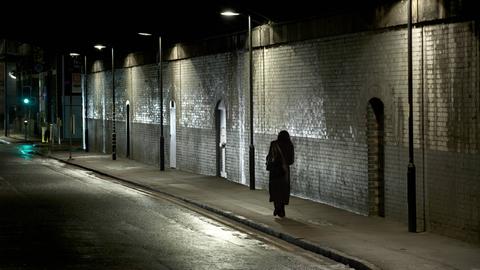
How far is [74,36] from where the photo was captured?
49062mm

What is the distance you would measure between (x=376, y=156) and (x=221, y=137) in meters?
10.5

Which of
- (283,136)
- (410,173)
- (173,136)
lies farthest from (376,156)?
(173,136)

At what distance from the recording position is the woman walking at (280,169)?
18.2 metres

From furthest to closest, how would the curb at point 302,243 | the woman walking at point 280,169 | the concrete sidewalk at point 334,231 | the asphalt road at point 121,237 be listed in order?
the woman walking at point 280,169
the asphalt road at point 121,237
the concrete sidewalk at point 334,231
the curb at point 302,243

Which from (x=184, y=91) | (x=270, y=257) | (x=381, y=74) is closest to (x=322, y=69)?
(x=381, y=74)

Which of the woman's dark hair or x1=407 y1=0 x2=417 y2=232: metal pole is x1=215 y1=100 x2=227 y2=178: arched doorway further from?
x1=407 y1=0 x2=417 y2=232: metal pole

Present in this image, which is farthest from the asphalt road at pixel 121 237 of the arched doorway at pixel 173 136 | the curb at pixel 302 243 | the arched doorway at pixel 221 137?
the arched doorway at pixel 173 136

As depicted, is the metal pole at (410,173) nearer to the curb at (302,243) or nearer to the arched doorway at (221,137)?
the curb at (302,243)

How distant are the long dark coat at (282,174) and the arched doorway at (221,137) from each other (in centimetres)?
950

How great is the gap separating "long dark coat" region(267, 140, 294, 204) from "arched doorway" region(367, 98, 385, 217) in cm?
159

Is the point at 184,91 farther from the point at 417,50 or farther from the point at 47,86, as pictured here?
the point at 47,86

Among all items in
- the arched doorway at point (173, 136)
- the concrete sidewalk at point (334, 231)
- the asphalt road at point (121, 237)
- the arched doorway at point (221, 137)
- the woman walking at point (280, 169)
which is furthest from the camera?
the arched doorway at point (173, 136)

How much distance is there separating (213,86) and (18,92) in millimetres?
55241

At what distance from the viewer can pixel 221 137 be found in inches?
1118
